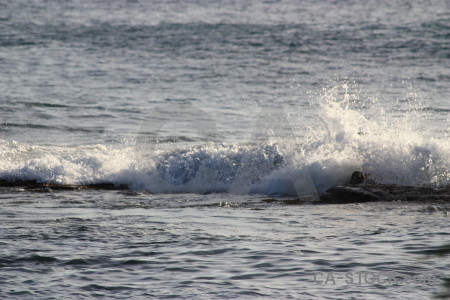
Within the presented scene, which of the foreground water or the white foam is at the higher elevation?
the white foam

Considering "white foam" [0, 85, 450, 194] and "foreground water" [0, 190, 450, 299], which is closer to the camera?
"foreground water" [0, 190, 450, 299]

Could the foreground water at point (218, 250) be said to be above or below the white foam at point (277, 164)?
below

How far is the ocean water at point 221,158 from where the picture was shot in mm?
7660

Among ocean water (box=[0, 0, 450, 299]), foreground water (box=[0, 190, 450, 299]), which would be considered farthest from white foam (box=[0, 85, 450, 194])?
foreground water (box=[0, 190, 450, 299])

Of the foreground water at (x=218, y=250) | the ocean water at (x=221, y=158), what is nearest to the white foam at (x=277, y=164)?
the ocean water at (x=221, y=158)

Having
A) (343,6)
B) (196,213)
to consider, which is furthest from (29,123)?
(343,6)

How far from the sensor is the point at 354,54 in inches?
1116

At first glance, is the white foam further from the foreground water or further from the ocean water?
the foreground water

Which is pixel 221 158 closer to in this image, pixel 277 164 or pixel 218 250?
pixel 277 164

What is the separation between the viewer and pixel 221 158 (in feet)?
46.3

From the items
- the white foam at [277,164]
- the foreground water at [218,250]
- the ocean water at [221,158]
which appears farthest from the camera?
the white foam at [277,164]

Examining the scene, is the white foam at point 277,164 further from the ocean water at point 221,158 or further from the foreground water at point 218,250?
the foreground water at point 218,250

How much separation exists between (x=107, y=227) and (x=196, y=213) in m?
1.39

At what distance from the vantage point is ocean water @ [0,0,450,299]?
302 inches
